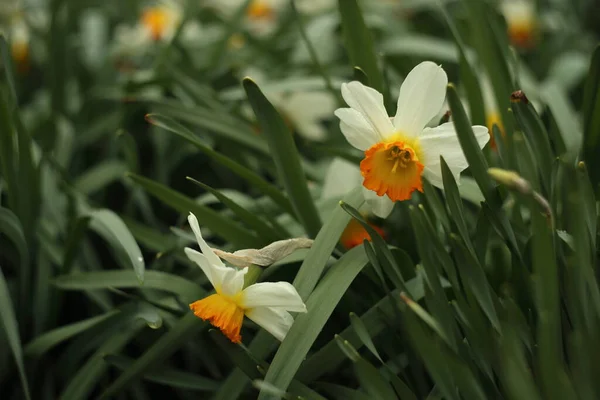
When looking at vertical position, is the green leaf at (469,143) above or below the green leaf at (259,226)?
above

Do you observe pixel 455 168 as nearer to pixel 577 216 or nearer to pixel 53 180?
pixel 577 216

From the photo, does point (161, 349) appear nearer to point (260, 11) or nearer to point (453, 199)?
point (453, 199)

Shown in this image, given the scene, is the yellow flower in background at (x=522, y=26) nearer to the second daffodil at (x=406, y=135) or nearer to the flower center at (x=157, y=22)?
the flower center at (x=157, y=22)

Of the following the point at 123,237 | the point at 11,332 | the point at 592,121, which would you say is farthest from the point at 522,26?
the point at 11,332

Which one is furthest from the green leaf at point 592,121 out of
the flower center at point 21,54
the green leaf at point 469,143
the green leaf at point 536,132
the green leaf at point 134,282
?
the flower center at point 21,54

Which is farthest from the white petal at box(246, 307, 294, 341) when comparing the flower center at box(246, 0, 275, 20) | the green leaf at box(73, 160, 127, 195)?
the flower center at box(246, 0, 275, 20)

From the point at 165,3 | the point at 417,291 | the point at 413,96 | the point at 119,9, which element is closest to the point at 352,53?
the point at 413,96
